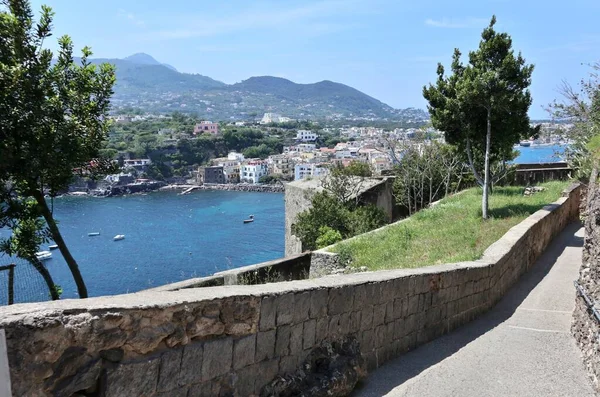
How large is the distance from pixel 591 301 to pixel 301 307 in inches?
131

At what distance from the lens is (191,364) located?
3.30m

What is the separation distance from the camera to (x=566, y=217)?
1497 centimetres

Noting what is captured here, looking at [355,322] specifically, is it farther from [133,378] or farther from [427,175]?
[427,175]

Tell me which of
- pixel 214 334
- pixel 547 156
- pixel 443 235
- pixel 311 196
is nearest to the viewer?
Result: pixel 214 334

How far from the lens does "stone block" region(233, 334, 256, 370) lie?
11.8ft

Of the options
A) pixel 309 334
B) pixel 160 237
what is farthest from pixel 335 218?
pixel 160 237

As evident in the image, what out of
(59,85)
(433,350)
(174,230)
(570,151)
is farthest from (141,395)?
(174,230)

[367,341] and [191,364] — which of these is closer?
[191,364]

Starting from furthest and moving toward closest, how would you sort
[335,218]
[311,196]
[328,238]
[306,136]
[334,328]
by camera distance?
[306,136]
[311,196]
[335,218]
[328,238]
[334,328]

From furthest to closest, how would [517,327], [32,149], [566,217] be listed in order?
[566,217], [32,149], [517,327]

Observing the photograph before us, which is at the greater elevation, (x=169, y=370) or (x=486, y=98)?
(x=486, y=98)

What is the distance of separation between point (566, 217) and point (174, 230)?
5887cm

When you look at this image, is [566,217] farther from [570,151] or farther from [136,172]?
[136,172]

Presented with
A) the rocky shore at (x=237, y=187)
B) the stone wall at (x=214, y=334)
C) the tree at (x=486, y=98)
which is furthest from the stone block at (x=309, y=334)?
the rocky shore at (x=237, y=187)
